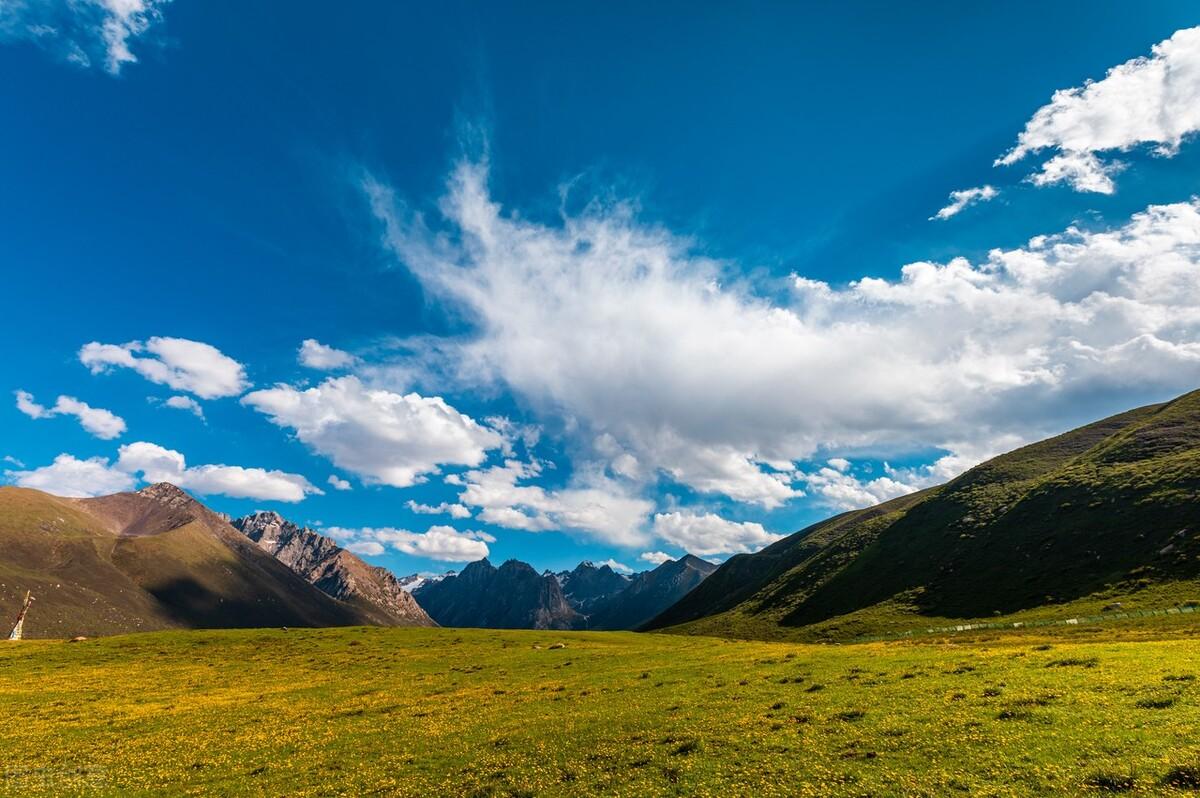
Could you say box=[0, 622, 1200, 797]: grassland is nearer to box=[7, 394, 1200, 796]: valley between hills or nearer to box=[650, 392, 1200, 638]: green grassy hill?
box=[7, 394, 1200, 796]: valley between hills

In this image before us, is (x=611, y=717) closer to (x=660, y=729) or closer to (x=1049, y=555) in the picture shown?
(x=660, y=729)

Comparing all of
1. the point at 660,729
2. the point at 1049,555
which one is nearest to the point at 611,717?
the point at 660,729

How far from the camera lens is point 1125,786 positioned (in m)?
17.2

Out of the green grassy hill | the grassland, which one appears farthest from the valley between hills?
the green grassy hill

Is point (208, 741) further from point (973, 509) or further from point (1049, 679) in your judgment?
point (973, 509)

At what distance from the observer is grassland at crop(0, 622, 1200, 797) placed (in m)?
21.0

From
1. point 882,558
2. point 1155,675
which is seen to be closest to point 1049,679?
point 1155,675

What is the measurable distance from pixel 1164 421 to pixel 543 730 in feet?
820

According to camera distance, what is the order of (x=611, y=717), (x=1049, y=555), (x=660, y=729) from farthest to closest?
(x=1049, y=555) → (x=611, y=717) → (x=660, y=729)

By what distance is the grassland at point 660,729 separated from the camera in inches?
825

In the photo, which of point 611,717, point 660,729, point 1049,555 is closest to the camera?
point 660,729

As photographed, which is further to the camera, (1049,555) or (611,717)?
(1049,555)

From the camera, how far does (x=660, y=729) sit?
31062mm

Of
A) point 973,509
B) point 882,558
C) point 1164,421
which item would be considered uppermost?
point 1164,421
